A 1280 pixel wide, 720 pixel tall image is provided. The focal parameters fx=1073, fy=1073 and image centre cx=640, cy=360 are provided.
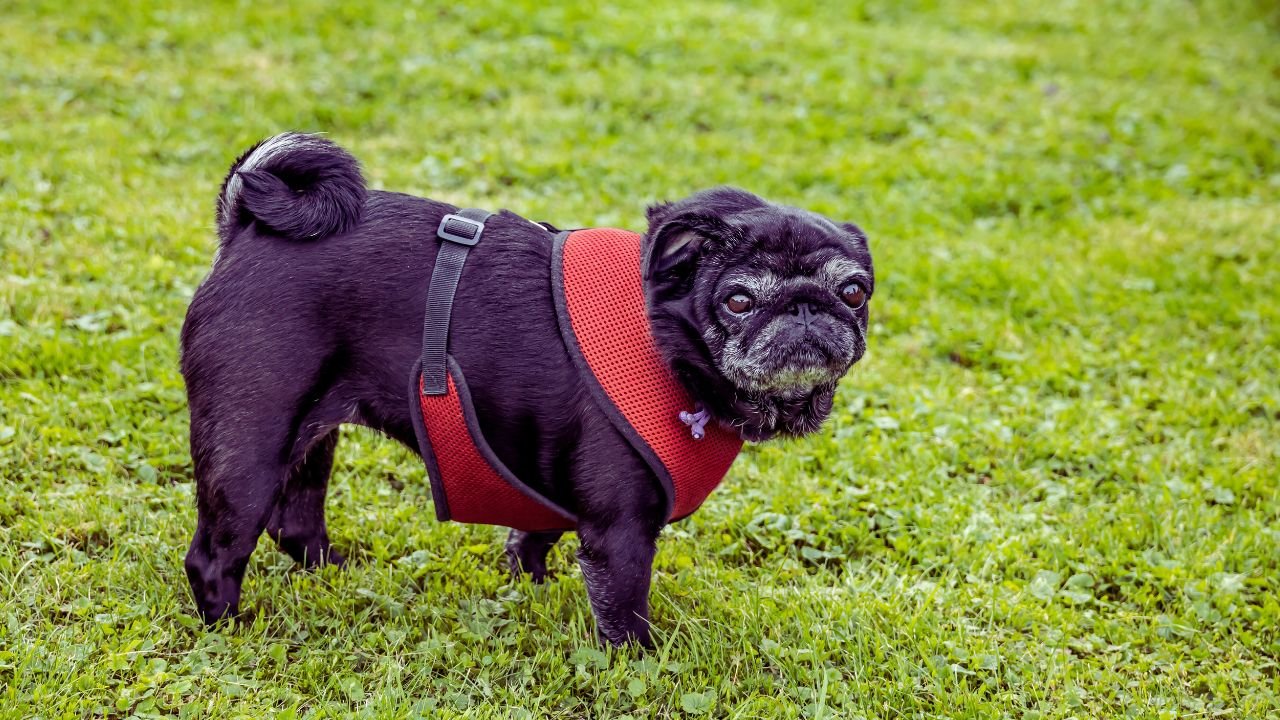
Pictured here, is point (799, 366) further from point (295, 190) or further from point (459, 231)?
point (295, 190)

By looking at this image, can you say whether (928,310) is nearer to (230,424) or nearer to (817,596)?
(817,596)

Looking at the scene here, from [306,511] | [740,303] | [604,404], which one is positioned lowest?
[306,511]

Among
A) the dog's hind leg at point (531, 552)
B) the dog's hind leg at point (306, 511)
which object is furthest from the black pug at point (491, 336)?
the dog's hind leg at point (531, 552)

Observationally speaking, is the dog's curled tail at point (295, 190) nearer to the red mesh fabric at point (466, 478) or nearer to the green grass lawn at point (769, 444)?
the red mesh fabric at point (466, 478)

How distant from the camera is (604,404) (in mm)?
3311

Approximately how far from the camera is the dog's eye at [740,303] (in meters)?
3.24

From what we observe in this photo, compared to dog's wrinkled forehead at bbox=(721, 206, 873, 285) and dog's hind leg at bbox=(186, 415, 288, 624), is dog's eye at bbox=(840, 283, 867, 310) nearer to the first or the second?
dog's wrinkled forehead at bbox=(721, 206, 873, 285)

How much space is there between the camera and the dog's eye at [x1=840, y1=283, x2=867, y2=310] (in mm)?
3287

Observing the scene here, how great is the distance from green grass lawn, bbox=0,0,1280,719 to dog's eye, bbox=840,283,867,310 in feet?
4.19

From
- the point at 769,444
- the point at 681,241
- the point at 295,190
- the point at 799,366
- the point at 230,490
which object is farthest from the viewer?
the point at 769,444

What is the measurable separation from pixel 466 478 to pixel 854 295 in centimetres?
135

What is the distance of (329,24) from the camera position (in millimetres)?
9945

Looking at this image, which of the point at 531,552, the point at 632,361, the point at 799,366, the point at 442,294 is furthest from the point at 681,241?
the point at 531,552

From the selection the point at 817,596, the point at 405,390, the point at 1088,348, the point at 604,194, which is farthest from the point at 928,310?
the point at 405,390
